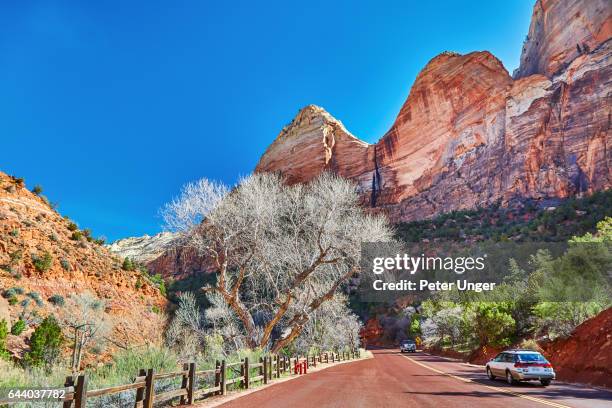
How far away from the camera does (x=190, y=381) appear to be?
1077cm

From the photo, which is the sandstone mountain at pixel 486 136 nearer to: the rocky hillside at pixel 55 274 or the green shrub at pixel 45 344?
the rocky hillside at pixel 55 274

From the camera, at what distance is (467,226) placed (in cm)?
7788

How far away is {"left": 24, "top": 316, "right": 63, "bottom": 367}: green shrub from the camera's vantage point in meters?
29.1

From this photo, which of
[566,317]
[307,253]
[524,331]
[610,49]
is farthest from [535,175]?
[307,253]

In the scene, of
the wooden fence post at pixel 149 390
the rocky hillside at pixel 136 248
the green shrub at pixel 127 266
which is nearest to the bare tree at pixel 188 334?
the wooden fence post at pixel 149 390

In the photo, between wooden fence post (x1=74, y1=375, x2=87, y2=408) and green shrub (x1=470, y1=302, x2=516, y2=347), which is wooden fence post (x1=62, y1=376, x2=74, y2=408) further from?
green shrub (x1=470, y1=302, x2=516, y2=347)

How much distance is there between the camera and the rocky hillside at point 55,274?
3888cm

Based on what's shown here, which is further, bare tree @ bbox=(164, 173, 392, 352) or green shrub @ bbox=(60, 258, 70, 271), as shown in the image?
green shrub @ bbox=(60, 258, 70, 271)

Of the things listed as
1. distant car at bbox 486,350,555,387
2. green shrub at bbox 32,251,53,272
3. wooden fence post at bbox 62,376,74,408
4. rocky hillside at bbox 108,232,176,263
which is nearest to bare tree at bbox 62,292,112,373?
green shrub at bbox 32,251,53,272

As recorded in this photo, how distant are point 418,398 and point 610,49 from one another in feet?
284

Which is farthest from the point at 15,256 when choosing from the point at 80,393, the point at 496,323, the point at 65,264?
the point at 80,393

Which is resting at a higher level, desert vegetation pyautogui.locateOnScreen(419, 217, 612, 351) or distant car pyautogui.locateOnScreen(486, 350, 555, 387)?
desert vegetation pyautogui.locateOnScreen(419, 217, 612, 351)

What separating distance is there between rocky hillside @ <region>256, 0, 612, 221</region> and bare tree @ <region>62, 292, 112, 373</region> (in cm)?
6926

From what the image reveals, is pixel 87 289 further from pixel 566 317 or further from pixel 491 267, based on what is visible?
pixel 491 267
